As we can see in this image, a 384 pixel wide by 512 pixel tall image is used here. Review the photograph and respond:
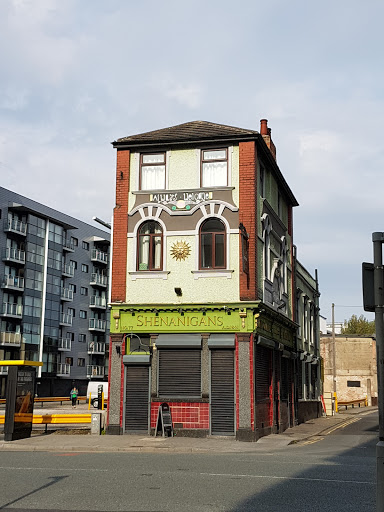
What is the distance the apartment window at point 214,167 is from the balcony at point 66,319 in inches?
2136

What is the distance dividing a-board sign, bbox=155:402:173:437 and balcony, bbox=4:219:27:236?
160 ft

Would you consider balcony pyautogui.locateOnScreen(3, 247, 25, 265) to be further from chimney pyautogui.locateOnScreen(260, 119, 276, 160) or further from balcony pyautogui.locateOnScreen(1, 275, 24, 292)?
chimney pyautogui.locateOnScreen(260, 119, 276, 160)

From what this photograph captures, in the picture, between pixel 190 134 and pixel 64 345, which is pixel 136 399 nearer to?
pixel 190 134

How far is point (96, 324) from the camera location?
8312 cm

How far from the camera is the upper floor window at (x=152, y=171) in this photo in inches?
990

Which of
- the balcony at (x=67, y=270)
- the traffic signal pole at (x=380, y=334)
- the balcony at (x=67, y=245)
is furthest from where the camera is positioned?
the balcony at (x=67, y=245)

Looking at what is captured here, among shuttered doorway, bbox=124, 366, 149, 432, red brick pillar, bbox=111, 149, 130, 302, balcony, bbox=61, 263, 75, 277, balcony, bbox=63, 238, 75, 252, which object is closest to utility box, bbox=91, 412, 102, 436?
shuttered doorway, bbox=124, 366, 149, 432

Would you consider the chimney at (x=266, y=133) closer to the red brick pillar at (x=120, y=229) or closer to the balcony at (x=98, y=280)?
the red brick pillar at (x=120, y=229)

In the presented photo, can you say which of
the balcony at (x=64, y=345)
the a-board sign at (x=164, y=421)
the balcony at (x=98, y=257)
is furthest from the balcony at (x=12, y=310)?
the a-board sign at (x=164, y=421)

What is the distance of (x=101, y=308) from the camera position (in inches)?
3317

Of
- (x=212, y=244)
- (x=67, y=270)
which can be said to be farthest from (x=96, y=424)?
(x=67, y=270)

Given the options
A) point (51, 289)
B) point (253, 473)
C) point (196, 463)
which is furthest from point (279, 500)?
point (51, 289)

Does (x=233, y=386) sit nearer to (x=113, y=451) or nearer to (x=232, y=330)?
(x=232, y=330)

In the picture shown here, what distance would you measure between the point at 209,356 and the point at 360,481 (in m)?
10.9
